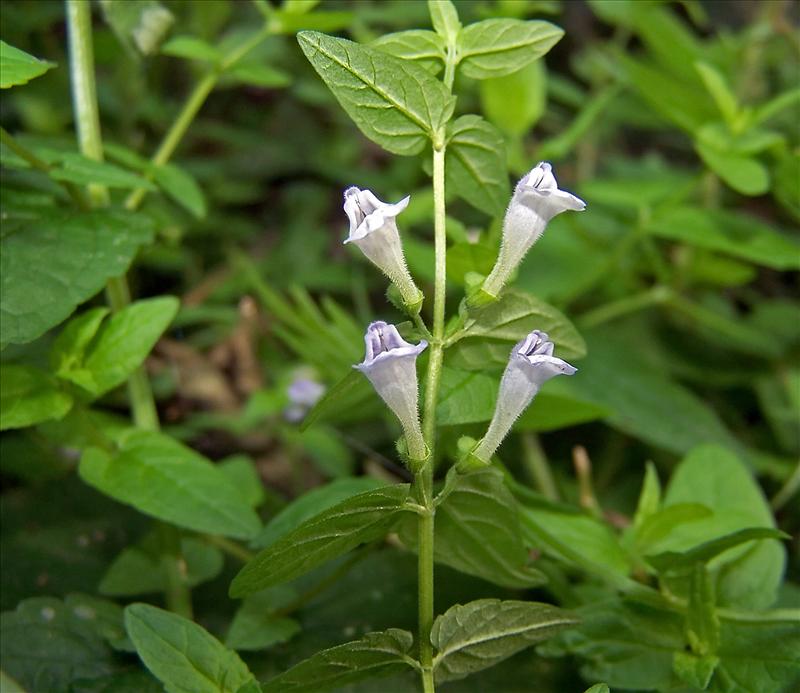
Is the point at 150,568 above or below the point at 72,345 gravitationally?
below

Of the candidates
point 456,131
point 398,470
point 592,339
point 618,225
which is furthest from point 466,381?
point 618,225

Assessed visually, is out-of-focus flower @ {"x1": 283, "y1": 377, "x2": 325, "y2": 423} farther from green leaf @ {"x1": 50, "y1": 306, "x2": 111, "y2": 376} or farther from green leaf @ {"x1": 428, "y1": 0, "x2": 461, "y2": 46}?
green leaf @ {"x1": 428, "y1": 0, "x2": 461, "y2": 46}

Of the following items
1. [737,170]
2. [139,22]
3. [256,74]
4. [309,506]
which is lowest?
[309,506]

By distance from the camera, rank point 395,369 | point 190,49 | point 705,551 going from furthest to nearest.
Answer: point 190,49 < point 705,551 < point 395,369

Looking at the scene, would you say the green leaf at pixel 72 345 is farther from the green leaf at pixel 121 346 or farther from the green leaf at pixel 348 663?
the green leaf at pixel 348 663

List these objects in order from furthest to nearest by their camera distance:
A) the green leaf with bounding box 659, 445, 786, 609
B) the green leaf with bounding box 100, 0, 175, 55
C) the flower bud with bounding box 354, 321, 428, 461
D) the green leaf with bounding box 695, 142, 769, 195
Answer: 1. the green leaf with bounding box 695, 142, 769, 195
2. the green leaf with bounding box 100, 0, 175, 55
3. the green leaf with bounding box 659, 445, 786, 609
4. the flower bud with bounding box 354, 321, 428, 461

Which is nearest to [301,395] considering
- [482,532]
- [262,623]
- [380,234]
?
[262,623]

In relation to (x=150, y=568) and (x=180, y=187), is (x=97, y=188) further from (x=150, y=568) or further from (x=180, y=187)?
(x=150, y=568)

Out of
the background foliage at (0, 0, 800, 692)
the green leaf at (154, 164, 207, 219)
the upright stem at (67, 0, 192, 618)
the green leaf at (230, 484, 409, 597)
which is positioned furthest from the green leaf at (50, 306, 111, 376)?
the green leaf at (230, 484, 409, 597)
